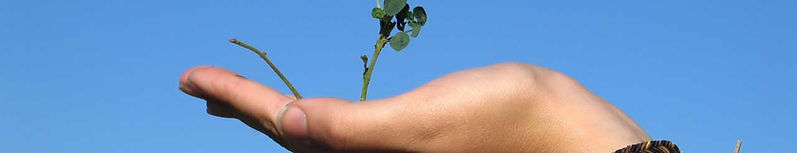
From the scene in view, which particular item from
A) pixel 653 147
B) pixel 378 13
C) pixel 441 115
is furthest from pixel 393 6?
pixel 653 147

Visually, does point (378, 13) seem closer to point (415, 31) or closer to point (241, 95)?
point (415, 31)

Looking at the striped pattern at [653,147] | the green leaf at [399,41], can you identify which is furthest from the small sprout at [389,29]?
the striped pattern at [653,147]

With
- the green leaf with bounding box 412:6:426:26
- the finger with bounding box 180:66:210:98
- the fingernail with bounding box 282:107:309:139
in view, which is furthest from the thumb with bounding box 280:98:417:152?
the green leaf with bounding box 412:6:426:26

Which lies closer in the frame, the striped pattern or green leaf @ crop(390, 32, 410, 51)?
the striped pattern

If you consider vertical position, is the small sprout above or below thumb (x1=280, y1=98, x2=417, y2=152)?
above

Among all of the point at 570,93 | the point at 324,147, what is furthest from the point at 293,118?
the point at 570,93

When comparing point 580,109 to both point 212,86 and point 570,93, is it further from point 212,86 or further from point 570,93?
point 212,86

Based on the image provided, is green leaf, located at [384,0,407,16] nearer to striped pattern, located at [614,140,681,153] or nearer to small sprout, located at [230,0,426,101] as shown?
small sprout, located at [230,0,426,101]
